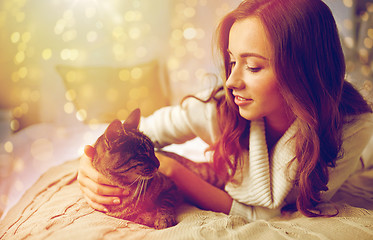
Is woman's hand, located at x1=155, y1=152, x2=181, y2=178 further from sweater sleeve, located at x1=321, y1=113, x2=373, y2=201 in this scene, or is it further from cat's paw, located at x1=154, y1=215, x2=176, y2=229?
sweater sleeve, located at x1=321, y1=113, x2=373, y2=201

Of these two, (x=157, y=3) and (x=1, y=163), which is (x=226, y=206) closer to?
(x=1, y=163)

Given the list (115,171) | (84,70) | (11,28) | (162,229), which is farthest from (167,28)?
(162,229)

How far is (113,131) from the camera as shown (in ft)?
2.22

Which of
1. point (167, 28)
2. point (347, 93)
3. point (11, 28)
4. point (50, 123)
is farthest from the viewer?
point (167, 28)

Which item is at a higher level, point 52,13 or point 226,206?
point 52,13

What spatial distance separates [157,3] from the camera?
65.3 inches

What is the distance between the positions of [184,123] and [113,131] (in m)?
0.37

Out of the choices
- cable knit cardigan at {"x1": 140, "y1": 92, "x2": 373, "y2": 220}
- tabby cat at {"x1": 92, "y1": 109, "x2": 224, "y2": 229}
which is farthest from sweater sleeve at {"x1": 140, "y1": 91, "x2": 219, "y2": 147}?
tabby cat at {"x1": 92, "y1": 109, "x2": 224, "y2": 229}

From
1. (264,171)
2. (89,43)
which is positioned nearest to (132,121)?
(264,171)

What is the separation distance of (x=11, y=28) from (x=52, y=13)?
0.23m

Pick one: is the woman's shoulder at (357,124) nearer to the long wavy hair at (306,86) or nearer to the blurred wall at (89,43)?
the long wavy hair at (306,86)

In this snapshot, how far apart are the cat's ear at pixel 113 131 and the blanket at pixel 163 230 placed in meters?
0.20

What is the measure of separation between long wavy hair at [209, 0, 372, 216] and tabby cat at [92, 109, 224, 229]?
273mm

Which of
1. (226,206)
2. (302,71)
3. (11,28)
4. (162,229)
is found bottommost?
(226,206)
